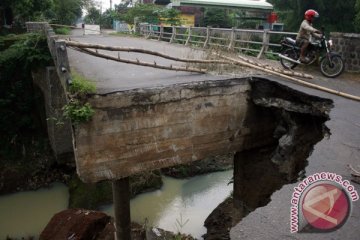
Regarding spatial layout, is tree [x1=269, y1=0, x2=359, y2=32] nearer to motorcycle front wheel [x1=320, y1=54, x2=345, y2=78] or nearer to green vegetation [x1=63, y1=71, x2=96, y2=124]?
motorcycle front wheel [x1=320, y1=54, x2=345, y2=78]

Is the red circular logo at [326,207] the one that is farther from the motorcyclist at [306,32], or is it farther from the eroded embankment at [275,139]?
the motorcyclist at [306,32]

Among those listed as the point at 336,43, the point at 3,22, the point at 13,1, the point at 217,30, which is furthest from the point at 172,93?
the point at 3,22

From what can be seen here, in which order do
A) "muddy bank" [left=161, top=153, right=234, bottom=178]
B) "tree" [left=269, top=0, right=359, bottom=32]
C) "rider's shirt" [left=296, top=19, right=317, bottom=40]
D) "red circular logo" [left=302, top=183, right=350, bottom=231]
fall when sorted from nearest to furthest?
"red circular logo" [left=302, top=183, right=350, bottom=231] < "rider's shirt" [left=296, top=19, right=317, bottom=40] < "muddy bank" [left=161, top=153, right=234, bottom=178] < "tree" [left=269, top=0, right=359, bottom=32]

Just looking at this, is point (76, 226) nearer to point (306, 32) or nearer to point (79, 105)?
point (79, 105)

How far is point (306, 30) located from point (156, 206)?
25.1 feet

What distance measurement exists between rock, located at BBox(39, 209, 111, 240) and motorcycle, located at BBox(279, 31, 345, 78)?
6.70m

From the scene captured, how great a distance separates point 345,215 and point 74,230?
23.3 feet

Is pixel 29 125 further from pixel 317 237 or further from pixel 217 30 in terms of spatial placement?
pixel 317 237

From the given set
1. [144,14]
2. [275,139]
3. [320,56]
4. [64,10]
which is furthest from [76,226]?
[64,10]

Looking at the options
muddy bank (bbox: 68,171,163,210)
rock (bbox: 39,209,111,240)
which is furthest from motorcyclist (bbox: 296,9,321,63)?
muddy bank (bbox: 68,171,163,210)

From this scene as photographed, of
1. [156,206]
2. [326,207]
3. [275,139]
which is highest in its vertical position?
[326,207]

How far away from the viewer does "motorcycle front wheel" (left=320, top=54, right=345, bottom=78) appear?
853 cm

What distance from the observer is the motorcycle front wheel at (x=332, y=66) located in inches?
336

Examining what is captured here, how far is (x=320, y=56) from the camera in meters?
9.02
